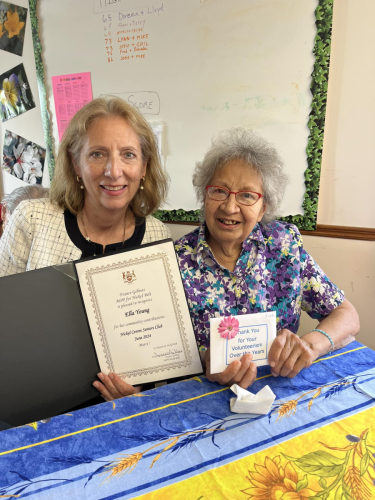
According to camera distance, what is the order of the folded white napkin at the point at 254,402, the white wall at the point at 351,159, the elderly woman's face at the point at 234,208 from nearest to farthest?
the folded white napkin at the point at 254,402
the elderly woman's face at the point at 234,208
the white wall at the point at 351,159

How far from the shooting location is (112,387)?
1021 millimetres

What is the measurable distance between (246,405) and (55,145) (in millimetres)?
2855

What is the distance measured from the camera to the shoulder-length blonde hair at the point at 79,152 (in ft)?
4.49

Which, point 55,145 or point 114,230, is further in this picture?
point 55,145

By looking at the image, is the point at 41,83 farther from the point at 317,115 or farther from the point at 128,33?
the point at 317,115

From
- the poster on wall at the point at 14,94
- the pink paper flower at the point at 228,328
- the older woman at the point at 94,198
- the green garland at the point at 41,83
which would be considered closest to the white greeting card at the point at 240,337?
the pink paper flower at the point at 228,328

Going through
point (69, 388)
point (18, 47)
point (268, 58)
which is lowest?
point (69, 388)

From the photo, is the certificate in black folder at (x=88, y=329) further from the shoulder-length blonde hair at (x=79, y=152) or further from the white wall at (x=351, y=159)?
the white wall at (x=351, y=159)

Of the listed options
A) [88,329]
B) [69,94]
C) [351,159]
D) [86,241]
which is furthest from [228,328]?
[69,94]

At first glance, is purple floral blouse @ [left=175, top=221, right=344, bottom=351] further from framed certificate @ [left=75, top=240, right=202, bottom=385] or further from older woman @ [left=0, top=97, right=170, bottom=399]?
older woman @ [left=0, top=97, right=170, bottom=399]

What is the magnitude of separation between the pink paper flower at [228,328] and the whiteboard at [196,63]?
1.37 metres

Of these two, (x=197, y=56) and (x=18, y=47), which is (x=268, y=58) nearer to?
(x=197, y=56)

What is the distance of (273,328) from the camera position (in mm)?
980

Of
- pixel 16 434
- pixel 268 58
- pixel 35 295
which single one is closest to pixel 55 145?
pixel 268 58
